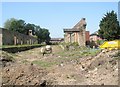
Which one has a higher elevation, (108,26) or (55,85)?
(108,26)

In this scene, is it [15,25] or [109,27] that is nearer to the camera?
[109,27]

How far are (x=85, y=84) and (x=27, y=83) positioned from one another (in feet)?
6.00

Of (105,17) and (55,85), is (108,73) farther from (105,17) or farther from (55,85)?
(105,17)

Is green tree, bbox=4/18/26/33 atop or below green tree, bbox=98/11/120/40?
atop

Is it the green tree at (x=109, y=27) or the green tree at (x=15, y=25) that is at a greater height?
the green tree at (x=15, y=25)

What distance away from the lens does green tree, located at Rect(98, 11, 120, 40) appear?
4978 cm

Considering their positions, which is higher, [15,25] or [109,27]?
[15,25]

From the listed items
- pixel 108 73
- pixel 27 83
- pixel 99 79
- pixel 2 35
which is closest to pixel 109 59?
pixel 108 73

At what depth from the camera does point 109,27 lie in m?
51.1

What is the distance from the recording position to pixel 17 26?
329 feet

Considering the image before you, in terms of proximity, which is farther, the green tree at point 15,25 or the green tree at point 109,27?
the green tree at point 15,25

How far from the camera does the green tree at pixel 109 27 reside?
49.8 m

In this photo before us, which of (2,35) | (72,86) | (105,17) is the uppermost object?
(105,17)

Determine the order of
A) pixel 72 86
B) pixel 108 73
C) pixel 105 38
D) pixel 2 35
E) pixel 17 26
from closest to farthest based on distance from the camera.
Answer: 1. pixel 72 86
2. pixel 108 73
3. pixel 2 35
4. pixel 105 38
5. pixel 17 26
